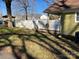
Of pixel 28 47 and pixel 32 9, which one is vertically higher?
pixel 32 9

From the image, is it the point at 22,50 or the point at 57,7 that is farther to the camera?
the point at 57,7

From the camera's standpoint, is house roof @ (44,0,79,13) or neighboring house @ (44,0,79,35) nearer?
house roof @ (44,0,79,13)

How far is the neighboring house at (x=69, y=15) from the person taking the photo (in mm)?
19328

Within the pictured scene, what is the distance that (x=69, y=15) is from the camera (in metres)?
20.1

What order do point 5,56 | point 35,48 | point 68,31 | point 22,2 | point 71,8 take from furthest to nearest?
point 22,2
point 68,31
point 71,8
point 35,48
point 5,56

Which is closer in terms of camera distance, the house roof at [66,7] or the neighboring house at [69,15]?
the house roof at [66,7]

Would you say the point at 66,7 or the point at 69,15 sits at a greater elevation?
the point at 66,7

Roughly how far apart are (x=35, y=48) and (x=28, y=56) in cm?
172

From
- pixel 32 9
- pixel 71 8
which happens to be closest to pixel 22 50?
pixel 71 8

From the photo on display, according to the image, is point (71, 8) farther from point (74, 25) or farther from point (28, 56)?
point (28, 56)

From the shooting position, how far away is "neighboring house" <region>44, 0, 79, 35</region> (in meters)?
19.3

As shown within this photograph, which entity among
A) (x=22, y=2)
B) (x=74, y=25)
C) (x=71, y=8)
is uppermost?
(x=22, y=2)

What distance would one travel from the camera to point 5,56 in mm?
10414

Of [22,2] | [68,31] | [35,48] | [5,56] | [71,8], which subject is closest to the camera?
[5,56]
